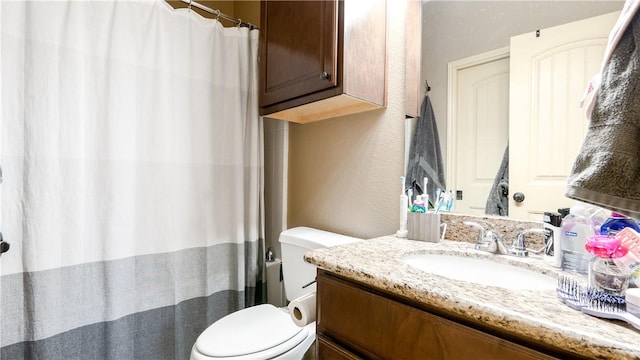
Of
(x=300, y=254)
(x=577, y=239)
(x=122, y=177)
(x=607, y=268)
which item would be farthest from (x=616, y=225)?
(x=122, y=177)

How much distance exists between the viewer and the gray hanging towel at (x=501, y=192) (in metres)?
0.92

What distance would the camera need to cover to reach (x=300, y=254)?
1.30m

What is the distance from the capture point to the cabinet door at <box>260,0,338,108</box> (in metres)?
1.04

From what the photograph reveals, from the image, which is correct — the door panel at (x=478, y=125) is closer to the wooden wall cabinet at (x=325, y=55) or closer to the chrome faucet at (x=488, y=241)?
the chrome faucet at (x=488, y=241)

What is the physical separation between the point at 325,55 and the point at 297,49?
0.61ft

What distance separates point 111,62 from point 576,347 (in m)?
1.59

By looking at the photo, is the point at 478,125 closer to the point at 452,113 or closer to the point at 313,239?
the point at 452,113

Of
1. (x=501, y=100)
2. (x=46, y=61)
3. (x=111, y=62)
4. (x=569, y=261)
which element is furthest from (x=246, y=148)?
(x=569, y=261)

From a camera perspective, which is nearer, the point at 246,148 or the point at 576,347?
the point at 576,347

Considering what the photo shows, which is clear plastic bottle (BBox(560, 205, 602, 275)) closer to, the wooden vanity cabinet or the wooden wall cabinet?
the wooden vanity cabinet

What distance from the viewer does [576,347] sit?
40 centimetres

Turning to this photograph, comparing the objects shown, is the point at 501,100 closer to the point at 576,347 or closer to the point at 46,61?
the point at 576,347

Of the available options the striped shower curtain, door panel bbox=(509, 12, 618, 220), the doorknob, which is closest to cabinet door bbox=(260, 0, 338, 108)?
the striped shower curtain

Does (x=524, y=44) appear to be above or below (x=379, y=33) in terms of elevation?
below
